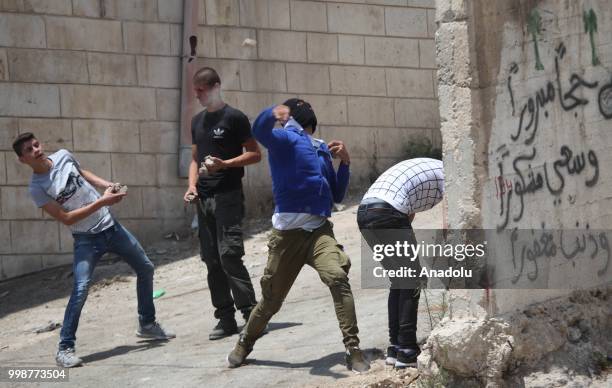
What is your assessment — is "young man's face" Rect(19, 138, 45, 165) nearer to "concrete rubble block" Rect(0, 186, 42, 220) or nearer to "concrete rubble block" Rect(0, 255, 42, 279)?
"concrete rubble block" Rect(0, 186, 42, 220)

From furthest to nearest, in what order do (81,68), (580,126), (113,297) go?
(81,68), (113,297), (580,126)

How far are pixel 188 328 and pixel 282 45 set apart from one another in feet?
14.2

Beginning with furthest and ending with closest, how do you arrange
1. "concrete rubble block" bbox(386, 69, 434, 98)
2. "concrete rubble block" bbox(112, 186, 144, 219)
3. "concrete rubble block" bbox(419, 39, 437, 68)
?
"concrete rubble block" bbox(419, 39, 437, 68), "concrete rubble block" bbox(386, 69, 434, 98), "concrete rubble block" bbox(112, 186, 144, 219)

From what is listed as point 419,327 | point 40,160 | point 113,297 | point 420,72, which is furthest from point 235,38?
point 419,327

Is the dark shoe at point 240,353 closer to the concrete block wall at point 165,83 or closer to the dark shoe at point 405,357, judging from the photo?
the dark shoe at point 405,357

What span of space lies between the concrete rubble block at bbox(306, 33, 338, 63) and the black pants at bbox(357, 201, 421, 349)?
5597 millimetres

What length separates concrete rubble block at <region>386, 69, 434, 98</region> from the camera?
11.7 m

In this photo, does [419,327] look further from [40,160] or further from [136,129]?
[136,129]

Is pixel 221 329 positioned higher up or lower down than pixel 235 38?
lower down

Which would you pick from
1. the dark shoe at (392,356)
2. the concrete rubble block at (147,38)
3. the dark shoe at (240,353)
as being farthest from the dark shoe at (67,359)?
the concrete rubble block at (147,38)

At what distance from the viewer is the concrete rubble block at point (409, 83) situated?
11711 mm

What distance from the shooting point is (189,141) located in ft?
34.7

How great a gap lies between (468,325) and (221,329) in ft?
8.13

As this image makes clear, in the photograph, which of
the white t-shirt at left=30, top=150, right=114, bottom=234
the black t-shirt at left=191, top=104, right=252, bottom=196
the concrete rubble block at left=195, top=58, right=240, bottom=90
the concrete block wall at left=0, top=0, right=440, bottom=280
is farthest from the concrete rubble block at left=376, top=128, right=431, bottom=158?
the white t-shirt at left=30, top=150, right=114, bottom=234
